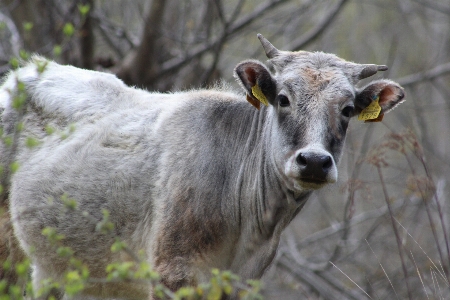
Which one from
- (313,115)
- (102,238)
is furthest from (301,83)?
(102,238)

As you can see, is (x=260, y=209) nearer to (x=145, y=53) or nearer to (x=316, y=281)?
(x=316, y=281)

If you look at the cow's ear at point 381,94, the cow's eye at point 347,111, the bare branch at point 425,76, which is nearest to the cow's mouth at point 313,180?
the cow's eye at point 347,111

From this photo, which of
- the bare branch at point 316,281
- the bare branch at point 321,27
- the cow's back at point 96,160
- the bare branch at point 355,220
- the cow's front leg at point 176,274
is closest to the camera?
the cow's front leg at point 176,274

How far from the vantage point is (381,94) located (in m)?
5.88

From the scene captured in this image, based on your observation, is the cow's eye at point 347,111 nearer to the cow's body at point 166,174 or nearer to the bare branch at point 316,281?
the cow's body at point 166,174

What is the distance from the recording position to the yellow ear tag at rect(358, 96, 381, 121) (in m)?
5.76

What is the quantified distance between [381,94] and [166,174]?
6.88 feet

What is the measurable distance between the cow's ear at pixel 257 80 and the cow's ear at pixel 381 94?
0.78 m

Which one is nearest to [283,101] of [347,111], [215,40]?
[347,111]

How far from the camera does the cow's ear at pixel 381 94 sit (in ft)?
18.8

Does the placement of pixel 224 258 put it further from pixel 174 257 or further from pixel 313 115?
pixel 313 115

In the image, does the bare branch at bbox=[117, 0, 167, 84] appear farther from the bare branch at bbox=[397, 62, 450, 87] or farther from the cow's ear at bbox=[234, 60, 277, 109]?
the cow's ear at bbox=[234, 60, 277, 109]

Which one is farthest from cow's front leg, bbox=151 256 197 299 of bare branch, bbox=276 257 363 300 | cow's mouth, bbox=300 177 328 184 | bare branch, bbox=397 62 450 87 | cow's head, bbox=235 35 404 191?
bare branch, bbox=397 62 450 87

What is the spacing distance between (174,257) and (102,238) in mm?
935
